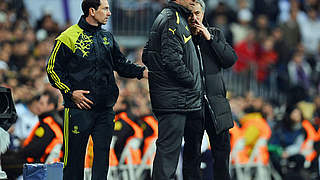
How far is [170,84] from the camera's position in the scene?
832cm

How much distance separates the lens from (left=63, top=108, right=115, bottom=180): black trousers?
835cm

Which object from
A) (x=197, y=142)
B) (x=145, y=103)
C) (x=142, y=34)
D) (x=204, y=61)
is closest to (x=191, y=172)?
(x=197, y=142)

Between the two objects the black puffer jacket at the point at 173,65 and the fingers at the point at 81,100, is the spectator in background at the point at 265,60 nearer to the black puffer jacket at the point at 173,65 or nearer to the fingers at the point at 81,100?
the black puffer jacket at the point at 173,65

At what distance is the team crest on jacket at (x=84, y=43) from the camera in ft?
27.3

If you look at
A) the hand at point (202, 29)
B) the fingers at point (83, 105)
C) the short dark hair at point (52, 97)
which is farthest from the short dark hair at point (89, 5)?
the short dark hair at point (52, 97)

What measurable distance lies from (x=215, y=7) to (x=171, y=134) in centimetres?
1290

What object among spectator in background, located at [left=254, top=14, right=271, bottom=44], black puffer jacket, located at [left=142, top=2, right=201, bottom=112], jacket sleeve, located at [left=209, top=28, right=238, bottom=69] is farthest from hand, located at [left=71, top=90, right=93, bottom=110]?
spectator in background, located at [left=254, top=14, right=271, bottom=44]

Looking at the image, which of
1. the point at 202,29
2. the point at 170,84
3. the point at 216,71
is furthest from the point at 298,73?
the point at 170,84

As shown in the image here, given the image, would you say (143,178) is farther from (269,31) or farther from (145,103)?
(269,31)

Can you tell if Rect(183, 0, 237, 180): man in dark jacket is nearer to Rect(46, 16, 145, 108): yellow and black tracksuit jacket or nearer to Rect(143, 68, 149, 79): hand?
Rect(143, 68, 149, 79): hand

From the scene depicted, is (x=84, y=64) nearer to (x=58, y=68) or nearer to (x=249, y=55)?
(x=58, y=68)

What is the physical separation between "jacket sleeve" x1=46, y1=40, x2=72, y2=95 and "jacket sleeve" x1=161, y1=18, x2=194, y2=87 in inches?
37.8

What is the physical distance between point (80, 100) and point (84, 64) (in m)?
0.36

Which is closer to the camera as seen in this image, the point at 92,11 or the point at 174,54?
the point at 174,54
